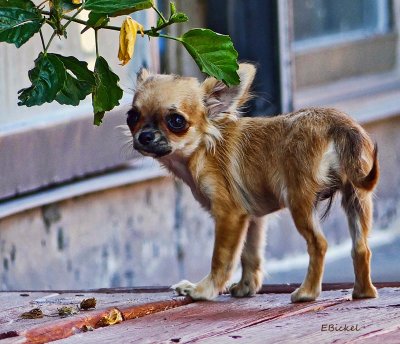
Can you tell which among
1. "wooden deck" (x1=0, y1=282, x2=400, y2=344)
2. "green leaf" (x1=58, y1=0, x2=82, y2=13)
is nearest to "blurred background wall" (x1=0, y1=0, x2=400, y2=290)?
"wooden deck" (x1=0, y1=282, x2=400, y2=344)

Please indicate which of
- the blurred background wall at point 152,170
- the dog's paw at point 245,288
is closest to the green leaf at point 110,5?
the dog's paw at point 245,288

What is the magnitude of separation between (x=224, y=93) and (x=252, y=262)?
0.77 m

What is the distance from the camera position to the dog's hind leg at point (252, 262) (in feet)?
18.5

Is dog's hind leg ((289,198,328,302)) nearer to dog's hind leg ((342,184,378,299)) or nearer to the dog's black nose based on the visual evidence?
dog's hind leg ((342,184,378,299))

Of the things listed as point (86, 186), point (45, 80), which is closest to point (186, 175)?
point (45, 80)

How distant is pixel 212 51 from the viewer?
4.21 meters

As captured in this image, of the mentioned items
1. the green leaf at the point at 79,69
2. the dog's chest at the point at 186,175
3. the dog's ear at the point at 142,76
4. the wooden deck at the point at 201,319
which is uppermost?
the green leaf at the point at 79,69

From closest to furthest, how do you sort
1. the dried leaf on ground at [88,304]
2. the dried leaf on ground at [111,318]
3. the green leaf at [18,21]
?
1. the green leaf at [18,21]
2. the dried leaf on ground at [111,318]
3. the dried leaf on ground at [88,304]

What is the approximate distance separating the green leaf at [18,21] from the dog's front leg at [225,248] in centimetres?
172

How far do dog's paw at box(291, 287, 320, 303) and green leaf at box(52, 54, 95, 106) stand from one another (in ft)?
4.55

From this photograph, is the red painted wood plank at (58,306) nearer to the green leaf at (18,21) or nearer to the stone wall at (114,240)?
the green leaf at (18,21)

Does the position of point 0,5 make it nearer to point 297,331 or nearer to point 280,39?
point 297,331

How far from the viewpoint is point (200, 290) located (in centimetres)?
541

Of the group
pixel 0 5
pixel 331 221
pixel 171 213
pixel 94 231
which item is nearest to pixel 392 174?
pixel 331 221
